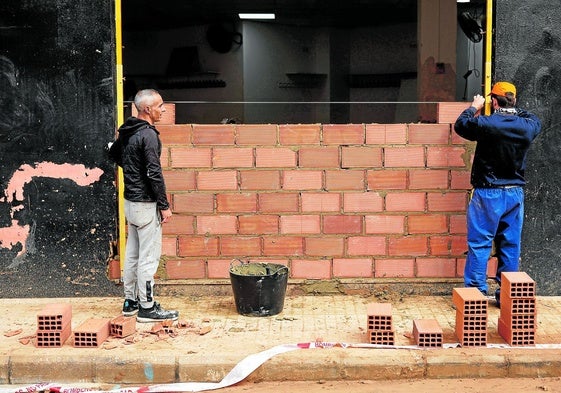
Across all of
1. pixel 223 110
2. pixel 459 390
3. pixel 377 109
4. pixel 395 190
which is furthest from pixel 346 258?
pixel 377 109

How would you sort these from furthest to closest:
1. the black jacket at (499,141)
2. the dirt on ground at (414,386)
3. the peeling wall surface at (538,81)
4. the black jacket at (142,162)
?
1. the peeling wall surface at (538,81)
2. the black jacket at (499,141)
3. the black jacket at (142,162)
4. the dirt on ground at (414,386)

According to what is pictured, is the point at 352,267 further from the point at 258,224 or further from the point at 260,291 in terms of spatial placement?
the point at 260,291

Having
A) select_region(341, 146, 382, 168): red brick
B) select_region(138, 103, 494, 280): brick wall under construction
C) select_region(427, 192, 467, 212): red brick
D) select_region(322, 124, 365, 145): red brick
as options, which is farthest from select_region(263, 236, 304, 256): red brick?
select_region(427, 192, 467, 212): red brick

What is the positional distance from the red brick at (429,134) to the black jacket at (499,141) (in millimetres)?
454

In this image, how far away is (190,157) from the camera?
679 centimetres

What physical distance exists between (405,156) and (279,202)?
124 centimetres

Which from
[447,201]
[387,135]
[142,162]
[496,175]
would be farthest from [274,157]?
[496,175]

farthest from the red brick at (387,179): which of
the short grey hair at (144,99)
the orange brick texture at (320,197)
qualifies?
the short grey hair at (144,99)

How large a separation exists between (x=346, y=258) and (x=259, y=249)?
0.82 metres

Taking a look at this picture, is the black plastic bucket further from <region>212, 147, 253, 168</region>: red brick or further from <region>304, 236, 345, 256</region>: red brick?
<region>212, 147, 253, 168</region>: red brick

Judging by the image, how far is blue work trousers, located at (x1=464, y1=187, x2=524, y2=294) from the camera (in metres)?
6.27

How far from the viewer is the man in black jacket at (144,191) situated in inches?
229

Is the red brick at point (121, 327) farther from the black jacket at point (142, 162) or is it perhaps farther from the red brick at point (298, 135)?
the red brick at point (298, 135)

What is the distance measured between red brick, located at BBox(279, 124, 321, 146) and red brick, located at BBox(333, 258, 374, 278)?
3.75ft
